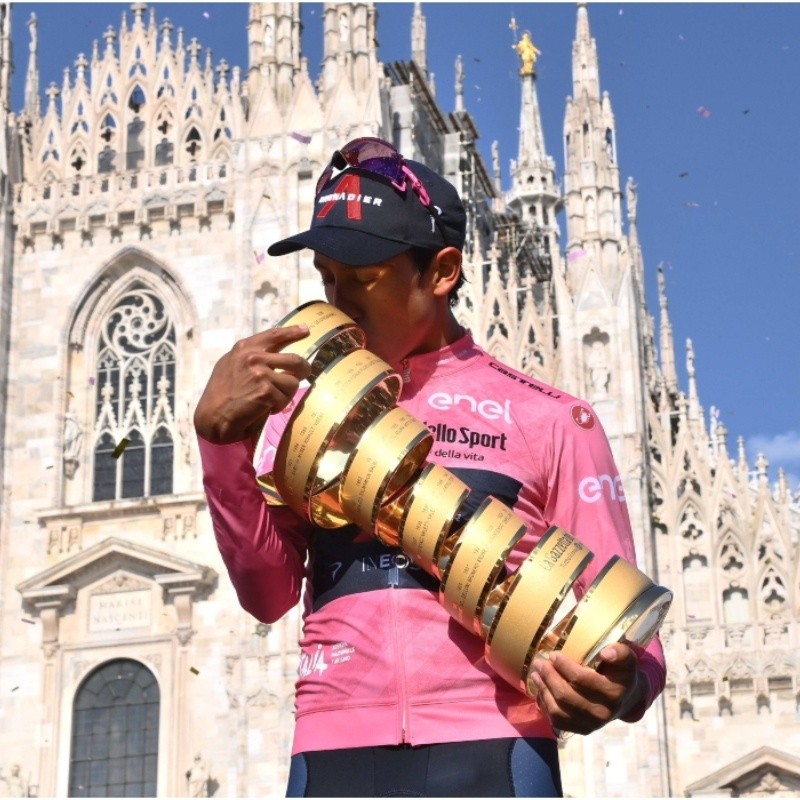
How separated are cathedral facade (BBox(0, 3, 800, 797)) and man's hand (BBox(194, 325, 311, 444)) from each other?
13600 millimetres

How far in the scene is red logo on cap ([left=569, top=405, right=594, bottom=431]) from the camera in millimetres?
2602

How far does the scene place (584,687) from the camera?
2.14m

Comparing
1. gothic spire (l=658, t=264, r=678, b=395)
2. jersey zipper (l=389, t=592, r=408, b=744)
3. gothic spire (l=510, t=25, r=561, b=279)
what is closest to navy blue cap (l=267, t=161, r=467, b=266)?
jersey zipper (l=389, t=592, r=408, b=744)

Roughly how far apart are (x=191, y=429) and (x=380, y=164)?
15065 millimetres

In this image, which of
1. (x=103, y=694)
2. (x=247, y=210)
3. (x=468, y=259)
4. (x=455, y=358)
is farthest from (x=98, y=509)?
(x=455, y=358)

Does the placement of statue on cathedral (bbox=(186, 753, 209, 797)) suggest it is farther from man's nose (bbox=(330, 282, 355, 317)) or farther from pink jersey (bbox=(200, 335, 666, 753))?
man's nose (bbox=(330, 282, 355, 317))

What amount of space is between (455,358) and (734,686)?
1429 cm

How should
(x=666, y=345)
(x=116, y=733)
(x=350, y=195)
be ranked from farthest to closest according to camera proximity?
(x=666, y=345) → (x=116, y=733) → (x=350, y=195)

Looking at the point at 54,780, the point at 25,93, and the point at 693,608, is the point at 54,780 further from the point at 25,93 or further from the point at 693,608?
the point at 25,93

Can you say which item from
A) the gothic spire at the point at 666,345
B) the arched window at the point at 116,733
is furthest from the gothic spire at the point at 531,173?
the arched window at the point at 116,733

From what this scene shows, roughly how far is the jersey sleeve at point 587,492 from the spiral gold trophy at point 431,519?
20 cm

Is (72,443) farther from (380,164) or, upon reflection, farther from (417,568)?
(417,568)

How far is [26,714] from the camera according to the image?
17.3 meters

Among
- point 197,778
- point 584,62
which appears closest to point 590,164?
point 584,62
